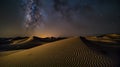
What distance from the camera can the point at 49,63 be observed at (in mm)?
11281

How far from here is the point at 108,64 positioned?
1078 cm

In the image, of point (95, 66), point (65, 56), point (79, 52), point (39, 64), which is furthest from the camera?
point (79, 52)

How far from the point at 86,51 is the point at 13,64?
20.4ft

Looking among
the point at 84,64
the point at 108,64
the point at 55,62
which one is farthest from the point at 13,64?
the point at 108,64

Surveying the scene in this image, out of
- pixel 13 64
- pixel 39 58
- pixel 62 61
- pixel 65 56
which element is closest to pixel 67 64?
pixel 62 61

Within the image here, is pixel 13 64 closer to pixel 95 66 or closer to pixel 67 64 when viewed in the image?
pixel 67 64

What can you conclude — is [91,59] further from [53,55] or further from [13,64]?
[13,64]

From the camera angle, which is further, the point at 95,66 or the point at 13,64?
the point at 13,64

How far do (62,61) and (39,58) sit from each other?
214 centimetres

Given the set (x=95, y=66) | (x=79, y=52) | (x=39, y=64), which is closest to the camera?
(x=95, y=66)

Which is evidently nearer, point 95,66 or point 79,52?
point 95,66

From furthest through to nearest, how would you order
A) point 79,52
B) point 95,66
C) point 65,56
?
point 79,52, point 65,56, point 95,66

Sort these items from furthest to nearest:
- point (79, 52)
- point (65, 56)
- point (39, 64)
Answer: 1. point (79, 52)
2. point (65, 56)
3. point (39, 64)

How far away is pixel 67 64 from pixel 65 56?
1.75 metres
